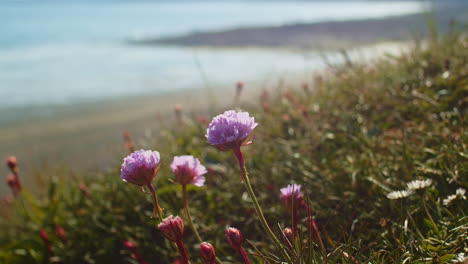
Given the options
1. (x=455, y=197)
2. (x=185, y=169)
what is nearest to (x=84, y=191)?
(x=185, y=169)

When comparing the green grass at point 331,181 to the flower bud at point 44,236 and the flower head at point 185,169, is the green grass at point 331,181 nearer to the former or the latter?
the flower bud at point 44,236

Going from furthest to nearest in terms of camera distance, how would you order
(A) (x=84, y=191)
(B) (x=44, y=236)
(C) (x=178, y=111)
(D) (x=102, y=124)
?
(D) (x=102, y=124), (C) (x=178, y=111), (A) (x=84, y=191), (B) (x=44, y=236)

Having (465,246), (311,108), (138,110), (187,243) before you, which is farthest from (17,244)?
(138,110)

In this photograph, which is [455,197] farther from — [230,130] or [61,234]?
[61,234]

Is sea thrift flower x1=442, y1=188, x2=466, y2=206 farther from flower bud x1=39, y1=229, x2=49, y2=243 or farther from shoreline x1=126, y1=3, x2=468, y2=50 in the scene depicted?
shoreline x1=126, y1=3, x2=468, y2=50

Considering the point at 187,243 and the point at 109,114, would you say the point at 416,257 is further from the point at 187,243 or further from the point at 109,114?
the point at 109,114

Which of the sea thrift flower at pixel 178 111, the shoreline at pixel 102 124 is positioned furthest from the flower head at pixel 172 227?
the shoreline at pixel 102 124
